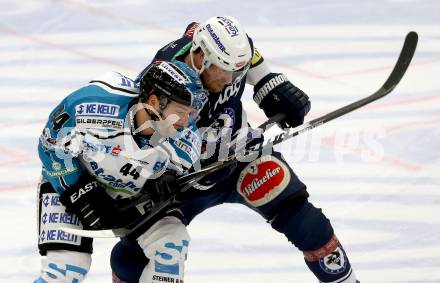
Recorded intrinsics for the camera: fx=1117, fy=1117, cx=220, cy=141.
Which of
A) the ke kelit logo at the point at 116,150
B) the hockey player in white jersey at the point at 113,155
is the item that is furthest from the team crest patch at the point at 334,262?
the ke kelit logo at the point at 116,150

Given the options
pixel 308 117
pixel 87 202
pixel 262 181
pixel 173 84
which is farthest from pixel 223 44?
pixel 308 117

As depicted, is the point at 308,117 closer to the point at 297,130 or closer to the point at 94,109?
the point at 297,130

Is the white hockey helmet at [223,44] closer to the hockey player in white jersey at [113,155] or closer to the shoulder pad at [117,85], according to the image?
the hockey player in white jersey at [113,155]

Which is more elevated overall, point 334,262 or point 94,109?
point 94,109

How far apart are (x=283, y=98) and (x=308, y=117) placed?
1987 mm

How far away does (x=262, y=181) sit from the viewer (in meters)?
4.73

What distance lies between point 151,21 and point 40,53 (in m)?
0.93

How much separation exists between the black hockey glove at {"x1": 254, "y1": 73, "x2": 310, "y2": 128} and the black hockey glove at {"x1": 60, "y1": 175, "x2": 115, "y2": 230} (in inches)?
37.5

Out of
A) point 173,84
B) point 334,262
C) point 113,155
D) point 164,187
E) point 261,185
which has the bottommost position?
point 334,262

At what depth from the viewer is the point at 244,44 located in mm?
4414

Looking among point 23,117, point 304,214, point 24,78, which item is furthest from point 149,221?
point 24,78

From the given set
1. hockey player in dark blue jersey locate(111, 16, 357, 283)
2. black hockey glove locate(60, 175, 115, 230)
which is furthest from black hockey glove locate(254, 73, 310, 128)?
black hockey glove locate(60, 175, 115, 230)

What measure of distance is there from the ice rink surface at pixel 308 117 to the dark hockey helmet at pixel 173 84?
1331mm

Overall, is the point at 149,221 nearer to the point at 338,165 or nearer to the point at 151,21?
the point at 338,165
